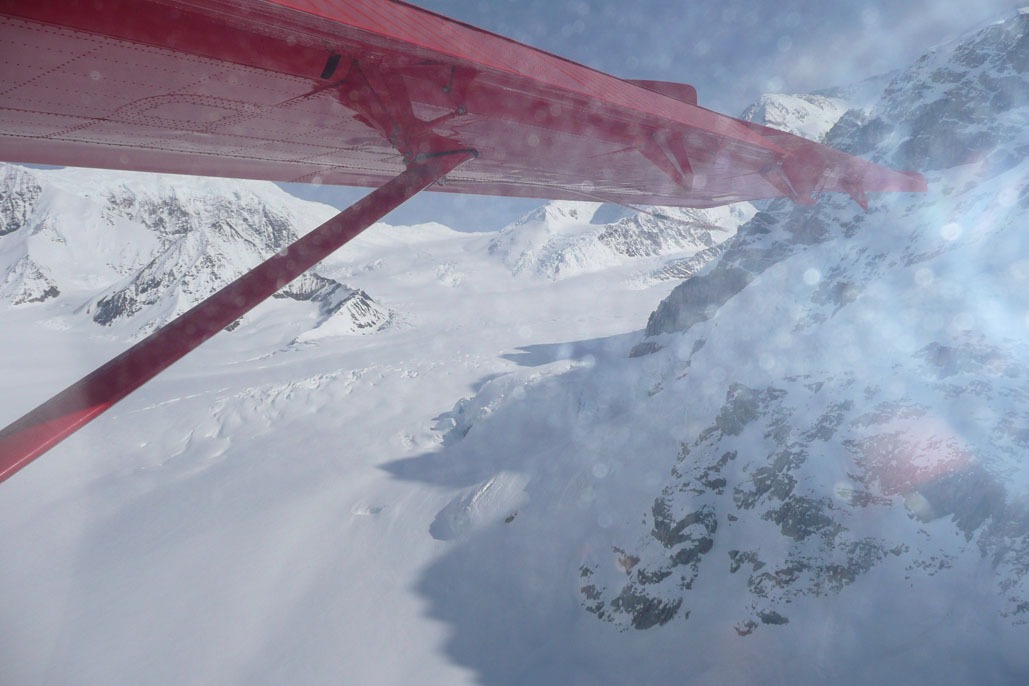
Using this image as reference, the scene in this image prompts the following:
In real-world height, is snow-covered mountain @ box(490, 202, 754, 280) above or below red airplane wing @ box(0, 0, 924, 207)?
above

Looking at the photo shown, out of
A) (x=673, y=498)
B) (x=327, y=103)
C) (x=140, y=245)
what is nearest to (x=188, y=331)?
(x=327, y=103)

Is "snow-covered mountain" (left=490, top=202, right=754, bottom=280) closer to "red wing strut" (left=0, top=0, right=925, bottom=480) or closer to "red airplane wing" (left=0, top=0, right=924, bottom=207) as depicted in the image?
"red airplane wing" (left=0, top=0, right=924, bottom=207)

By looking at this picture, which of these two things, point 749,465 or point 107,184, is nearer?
point 749,465

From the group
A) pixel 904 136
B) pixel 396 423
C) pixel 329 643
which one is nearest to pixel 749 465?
pixel 329 643

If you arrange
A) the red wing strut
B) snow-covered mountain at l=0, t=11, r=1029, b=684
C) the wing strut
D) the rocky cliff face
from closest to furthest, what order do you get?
the wing strut
the red wing strut
the rocky cliff face
snow-covered mountain at l=0, t=11, r=1029, b=684

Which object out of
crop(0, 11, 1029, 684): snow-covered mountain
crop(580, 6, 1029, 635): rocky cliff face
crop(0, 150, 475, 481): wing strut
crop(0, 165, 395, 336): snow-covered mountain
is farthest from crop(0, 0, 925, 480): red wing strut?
crop(0, 165, 395, 336): snow-covered mountain

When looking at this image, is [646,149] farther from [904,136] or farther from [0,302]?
[0,302]

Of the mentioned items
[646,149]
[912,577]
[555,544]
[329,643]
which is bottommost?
[329,643]
